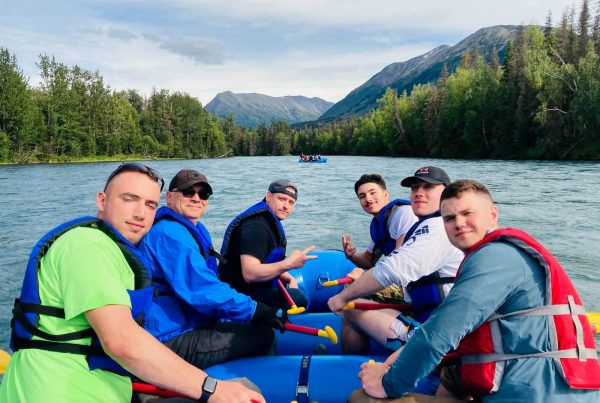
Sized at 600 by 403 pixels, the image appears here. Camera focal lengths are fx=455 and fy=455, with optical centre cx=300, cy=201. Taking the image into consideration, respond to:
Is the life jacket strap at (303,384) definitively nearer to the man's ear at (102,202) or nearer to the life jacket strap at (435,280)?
the life jacket strap at (435,280)

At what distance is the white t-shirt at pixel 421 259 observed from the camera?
9.27ft

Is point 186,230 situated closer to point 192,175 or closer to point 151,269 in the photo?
point 151,269

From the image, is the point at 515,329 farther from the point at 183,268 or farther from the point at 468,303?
the point at 183,268

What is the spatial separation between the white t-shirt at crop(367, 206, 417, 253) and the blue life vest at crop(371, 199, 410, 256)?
8 cm

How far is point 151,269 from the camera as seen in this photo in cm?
260

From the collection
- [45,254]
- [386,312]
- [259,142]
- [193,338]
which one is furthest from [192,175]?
[259,142]

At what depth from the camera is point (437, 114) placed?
50.7m

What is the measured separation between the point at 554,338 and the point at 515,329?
6.1 inches

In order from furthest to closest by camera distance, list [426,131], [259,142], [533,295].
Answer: [259,142], [426,131], [533,295]

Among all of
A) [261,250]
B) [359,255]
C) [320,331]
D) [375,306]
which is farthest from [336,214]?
[320,331]

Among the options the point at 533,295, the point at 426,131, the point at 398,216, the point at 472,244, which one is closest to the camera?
the point at 533,295

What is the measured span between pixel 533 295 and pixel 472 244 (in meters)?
0.39

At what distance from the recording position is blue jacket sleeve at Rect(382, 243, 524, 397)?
1.82 metres

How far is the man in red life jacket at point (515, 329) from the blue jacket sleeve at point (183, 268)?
118cm
